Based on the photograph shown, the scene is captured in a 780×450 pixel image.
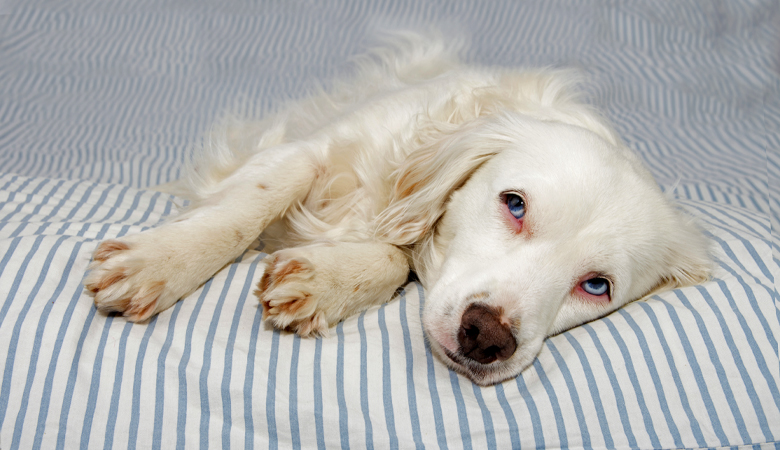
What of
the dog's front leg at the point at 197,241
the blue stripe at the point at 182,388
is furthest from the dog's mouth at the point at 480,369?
the dog's front leg at the point at 197,241

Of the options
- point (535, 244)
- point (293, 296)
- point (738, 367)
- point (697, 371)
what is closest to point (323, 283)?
point (293, 296)

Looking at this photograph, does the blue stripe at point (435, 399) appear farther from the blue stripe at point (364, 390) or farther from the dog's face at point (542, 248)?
the blue stripe at point (364, 390)

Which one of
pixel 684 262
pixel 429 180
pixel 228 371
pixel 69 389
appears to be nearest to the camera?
pixel 69 389

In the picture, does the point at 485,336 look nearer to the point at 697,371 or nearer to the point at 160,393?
the point at 697,371

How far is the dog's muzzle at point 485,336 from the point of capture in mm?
1746

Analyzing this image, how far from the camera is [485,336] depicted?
5.74 feet

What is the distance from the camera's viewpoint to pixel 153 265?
5.93 feet

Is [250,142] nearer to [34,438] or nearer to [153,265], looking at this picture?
[153,265]

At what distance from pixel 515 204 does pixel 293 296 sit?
35.2 inches

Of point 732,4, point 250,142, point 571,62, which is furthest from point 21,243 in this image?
point 732,4

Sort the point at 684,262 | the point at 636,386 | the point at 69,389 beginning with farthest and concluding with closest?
the point at 684,262 → the point at 636,386 → the point at 69,389

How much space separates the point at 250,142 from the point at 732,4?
395 cm

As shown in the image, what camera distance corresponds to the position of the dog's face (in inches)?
70.4

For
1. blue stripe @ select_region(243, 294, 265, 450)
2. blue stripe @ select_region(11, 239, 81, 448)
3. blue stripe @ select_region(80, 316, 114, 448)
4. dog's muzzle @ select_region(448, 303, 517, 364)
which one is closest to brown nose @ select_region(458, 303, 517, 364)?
dog's muzzle @ select_region(448, 303, 517, 364)
